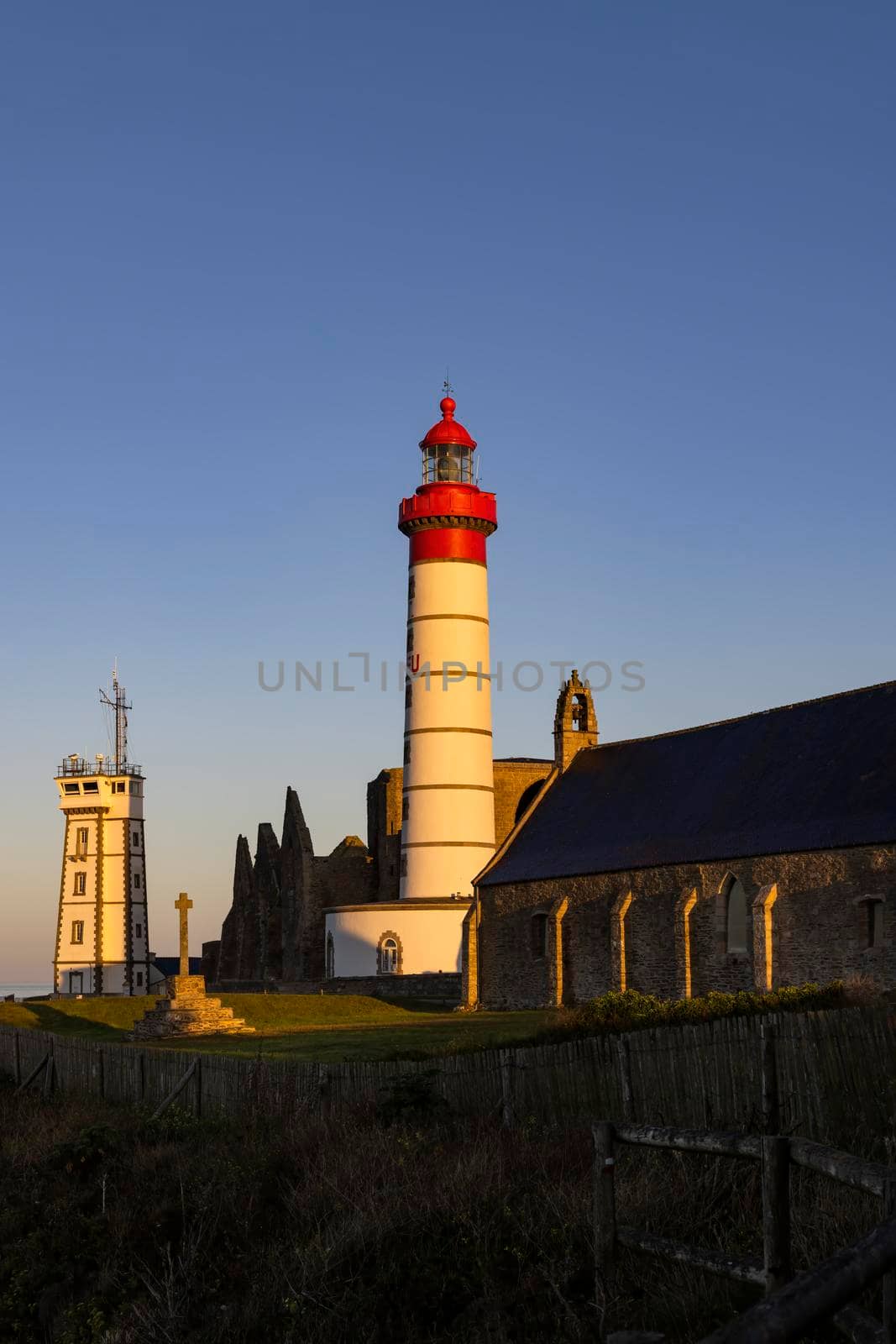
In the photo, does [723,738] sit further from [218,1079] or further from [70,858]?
[70,858]

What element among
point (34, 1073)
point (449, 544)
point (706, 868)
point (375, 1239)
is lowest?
point (34, 1073)

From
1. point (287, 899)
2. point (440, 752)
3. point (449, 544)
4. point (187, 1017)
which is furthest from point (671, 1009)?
point (287, 899)

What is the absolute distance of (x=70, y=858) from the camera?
6769cm

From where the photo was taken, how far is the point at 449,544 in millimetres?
51781

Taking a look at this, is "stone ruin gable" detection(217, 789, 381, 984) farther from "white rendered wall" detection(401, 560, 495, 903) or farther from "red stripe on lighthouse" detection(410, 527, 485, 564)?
"red stripe on lighthouse" detection(410, 527, 485, 564)

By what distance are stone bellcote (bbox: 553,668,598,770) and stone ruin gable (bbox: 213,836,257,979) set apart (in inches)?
1105

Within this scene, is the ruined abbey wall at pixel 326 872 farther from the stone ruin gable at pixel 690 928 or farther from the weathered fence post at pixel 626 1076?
the weathered fence post at pixel 626 1076

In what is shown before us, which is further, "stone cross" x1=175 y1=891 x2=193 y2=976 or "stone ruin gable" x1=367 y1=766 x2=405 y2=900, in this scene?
"stone ruin gable" x1=367 y1=766 x2=405 y2=900

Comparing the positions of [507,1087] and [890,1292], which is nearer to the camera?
[890,1292]

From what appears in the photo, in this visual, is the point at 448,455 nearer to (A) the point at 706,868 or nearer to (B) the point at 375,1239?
(A) the point at 706,868

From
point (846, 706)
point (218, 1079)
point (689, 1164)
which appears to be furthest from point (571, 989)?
point (689, 1164)

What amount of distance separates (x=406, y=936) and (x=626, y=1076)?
3564cm

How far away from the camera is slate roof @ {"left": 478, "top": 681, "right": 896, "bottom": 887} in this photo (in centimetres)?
3484

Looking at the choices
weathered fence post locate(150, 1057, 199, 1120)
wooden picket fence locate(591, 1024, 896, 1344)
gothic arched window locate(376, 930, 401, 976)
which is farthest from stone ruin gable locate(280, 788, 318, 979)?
wooden picket fence locate(591, 1024, 896, 1344)
